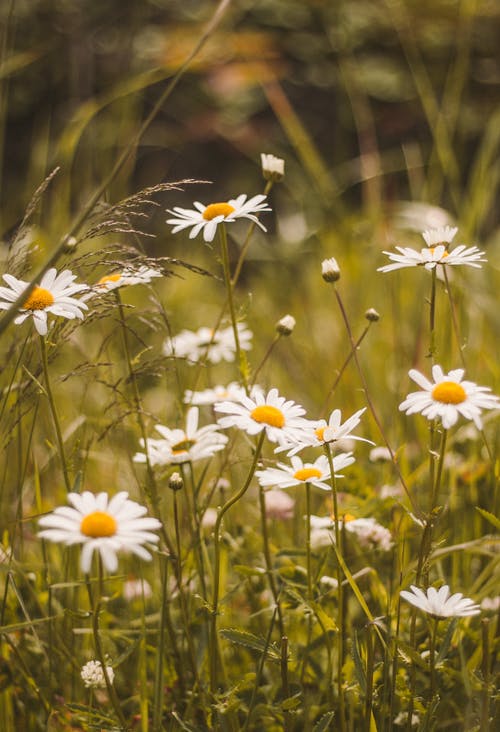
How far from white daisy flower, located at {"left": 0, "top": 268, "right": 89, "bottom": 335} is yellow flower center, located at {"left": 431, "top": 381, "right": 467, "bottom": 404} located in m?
0.31

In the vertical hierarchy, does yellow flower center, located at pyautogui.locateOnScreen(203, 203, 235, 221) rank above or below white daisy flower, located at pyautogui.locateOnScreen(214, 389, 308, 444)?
above

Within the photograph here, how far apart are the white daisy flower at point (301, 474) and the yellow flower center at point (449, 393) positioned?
9cm

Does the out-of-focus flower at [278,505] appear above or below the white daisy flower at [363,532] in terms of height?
above

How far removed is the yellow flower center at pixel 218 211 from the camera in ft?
2.54

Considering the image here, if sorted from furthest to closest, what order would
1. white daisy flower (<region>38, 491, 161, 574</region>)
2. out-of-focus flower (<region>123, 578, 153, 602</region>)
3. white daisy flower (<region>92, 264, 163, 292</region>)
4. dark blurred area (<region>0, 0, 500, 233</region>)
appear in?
dark blurred area (<region>0, 0, 500, 233</region>)
out-of-focus flower (<region>123, 578, 153, 602</region>)
white daisy flower (<region>92, 264, 163, 292</region>)
white daisy flower (<region>38, 491, 161, 574</region>)

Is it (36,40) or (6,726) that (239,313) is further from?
(36,40)

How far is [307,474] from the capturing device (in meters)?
0.72

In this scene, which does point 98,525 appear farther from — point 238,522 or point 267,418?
point 238,522

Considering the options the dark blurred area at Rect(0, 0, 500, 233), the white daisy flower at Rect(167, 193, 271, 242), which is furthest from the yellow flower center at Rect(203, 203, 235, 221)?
the dark blurred area at Rect(0, 0, 500, 233)

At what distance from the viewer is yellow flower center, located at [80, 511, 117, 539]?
0.52 m

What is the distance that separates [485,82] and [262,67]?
1.29 meters

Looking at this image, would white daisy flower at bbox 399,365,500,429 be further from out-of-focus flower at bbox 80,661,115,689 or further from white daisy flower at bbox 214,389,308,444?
out-of-focus flower at bbox 80,661,115,689

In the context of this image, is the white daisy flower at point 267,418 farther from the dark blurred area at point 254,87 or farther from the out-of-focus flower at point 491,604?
the dark blurred area at point 254,87

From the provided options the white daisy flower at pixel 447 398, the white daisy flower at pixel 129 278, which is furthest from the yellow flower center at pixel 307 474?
the white daisy flower at pixel 129 278
